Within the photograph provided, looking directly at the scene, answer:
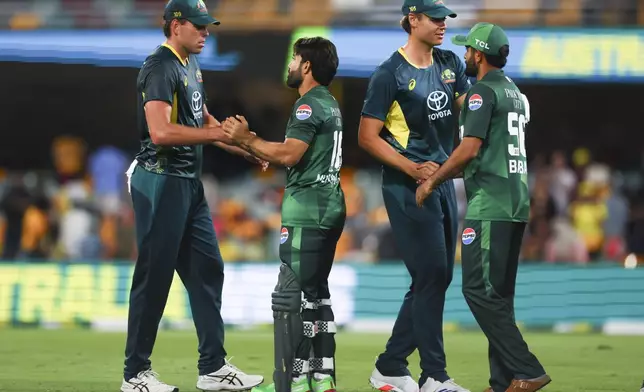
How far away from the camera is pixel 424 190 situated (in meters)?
7.42

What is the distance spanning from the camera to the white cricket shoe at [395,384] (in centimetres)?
798

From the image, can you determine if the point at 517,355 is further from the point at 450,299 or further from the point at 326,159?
the point at 450,299

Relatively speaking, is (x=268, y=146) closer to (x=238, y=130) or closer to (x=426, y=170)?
(x=238, y=130)

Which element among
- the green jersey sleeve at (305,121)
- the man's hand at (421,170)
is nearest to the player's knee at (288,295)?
the green jersey sleeve at (305,121)

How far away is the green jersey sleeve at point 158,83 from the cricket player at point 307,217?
57 cm

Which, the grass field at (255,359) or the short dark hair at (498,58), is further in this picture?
the grass field at (255,359)

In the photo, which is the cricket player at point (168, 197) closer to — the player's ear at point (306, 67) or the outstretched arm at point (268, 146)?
the outstretched arm at point (268, 146)

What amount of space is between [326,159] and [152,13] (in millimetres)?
10767

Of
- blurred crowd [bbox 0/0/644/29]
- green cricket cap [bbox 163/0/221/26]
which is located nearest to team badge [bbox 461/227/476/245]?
green cricket cap [bbox 163/0/221/26]

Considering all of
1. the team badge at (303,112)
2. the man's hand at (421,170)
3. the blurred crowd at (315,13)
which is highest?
the blurred crowd at (315,13)

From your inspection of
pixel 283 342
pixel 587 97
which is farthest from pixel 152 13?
pixel 283 342

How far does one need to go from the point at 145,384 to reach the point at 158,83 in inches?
78.6

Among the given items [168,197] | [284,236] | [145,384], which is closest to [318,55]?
[284,236]

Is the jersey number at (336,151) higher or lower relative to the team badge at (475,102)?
lower
